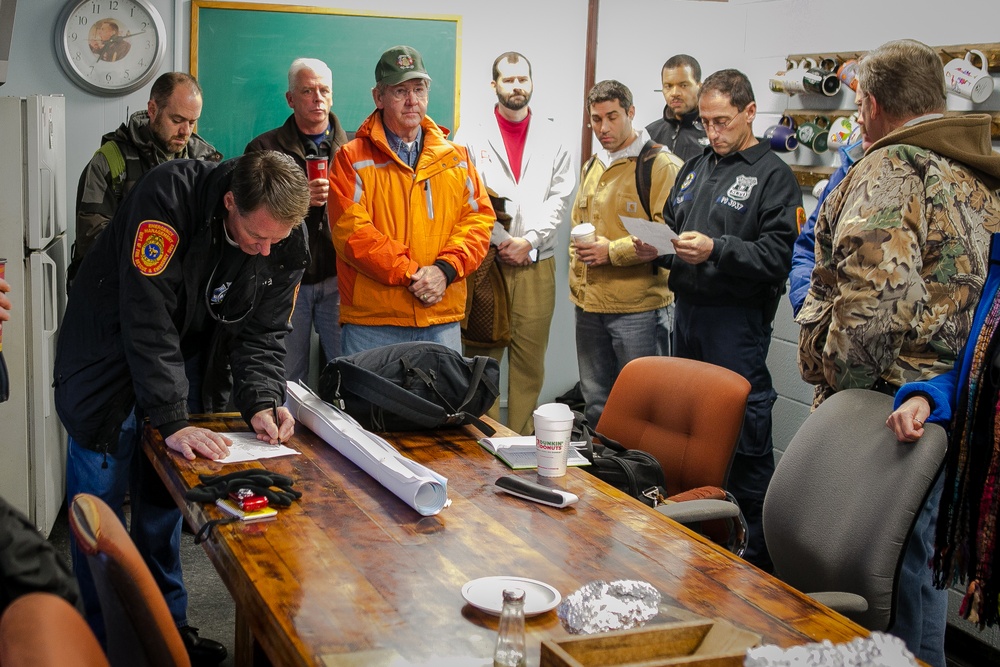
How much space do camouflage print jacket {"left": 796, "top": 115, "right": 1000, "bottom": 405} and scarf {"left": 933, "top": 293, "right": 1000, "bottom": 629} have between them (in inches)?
7.4

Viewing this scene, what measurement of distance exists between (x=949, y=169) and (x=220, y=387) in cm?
195

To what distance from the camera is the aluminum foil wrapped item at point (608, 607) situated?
1.55 meters

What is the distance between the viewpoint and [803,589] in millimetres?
2125

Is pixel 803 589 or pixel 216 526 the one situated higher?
pixel 216 526

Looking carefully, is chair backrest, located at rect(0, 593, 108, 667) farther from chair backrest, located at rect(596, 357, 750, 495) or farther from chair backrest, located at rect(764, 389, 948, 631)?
chair backrest, located at rect(596, 357, 750, 495)

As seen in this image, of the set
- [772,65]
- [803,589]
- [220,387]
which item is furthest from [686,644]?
[772,65]

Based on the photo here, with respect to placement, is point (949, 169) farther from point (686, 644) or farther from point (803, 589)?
point (686, 644)

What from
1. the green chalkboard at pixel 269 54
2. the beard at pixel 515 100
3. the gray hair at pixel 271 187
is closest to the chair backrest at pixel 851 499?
the gray hair at pixel 271 187

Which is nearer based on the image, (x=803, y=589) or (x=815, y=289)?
(x=803, y=589)

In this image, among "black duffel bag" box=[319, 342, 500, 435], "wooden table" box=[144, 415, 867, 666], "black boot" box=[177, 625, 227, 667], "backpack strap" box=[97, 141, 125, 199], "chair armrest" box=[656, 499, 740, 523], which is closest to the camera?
"wooden table" box=[144, 415, 867, 666]

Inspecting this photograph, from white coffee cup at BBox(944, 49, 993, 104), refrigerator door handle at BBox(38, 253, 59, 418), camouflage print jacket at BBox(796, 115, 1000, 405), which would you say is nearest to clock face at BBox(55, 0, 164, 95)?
refrigerator door handle at BBox(38, 253, 59, 418)

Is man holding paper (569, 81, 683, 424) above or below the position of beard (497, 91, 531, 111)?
below

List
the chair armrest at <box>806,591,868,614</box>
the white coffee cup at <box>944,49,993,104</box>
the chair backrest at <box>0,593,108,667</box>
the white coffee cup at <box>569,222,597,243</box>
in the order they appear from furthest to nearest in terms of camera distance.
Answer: the white coffee cup at <box>569,222,597,243</box> → the white coffee cup at <box>944,49,993,104</box> → the chair armrest at <box>806,591,868,614</box> → the chair backrest at <box>0,593,108,667</box>

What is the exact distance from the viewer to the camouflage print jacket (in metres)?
2.36
